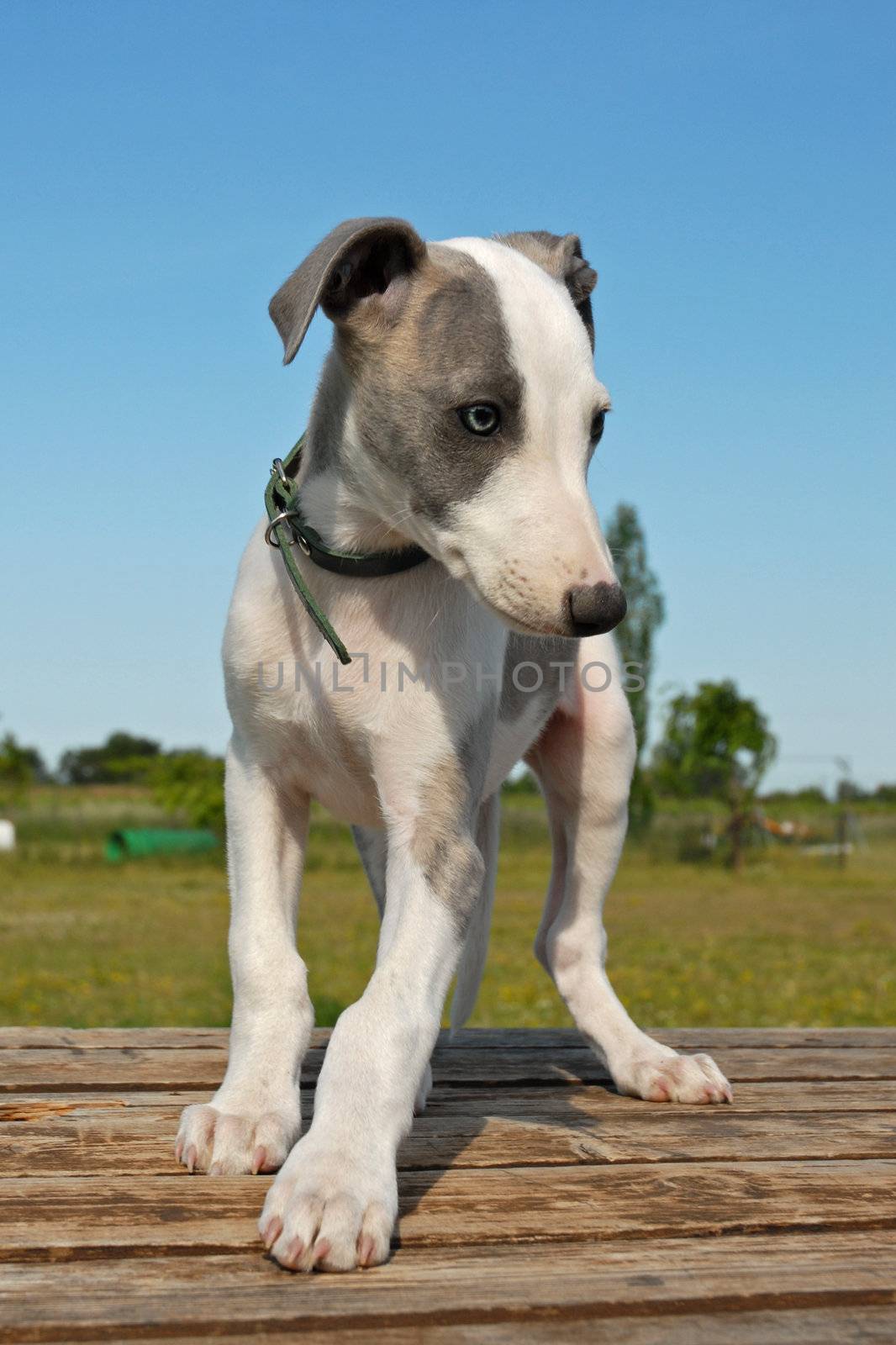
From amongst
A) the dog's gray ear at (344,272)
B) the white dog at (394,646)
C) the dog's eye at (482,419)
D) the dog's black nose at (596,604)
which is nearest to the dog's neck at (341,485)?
the white dog at (394,646)

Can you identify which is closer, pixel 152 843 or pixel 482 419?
pixel 482 419

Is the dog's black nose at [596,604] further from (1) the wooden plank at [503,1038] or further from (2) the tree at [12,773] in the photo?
(2) the tree at [12,773]

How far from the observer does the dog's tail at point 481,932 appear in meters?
4.35

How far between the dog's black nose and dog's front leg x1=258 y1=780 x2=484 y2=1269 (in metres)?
0.66

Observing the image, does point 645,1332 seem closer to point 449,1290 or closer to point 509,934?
point 449,1290

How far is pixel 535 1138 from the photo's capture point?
10.9 feet

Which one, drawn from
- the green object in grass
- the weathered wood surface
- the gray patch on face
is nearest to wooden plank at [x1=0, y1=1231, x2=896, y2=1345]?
the weathered wood surface

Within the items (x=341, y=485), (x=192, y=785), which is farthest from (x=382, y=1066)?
(x=192, y=785)

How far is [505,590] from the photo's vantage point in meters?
2.84

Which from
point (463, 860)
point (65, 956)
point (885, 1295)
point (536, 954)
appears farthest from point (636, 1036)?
point (65, 956)

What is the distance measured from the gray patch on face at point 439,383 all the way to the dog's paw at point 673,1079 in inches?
Answer: 74.8

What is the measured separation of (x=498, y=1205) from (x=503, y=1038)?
2.23 m

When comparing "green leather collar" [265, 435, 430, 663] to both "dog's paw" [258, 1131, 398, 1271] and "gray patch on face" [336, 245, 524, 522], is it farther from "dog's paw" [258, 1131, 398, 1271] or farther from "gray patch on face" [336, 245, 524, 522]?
"dog's paw" [258, 1131, 398, 1271]

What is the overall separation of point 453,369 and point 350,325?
1.21ft
